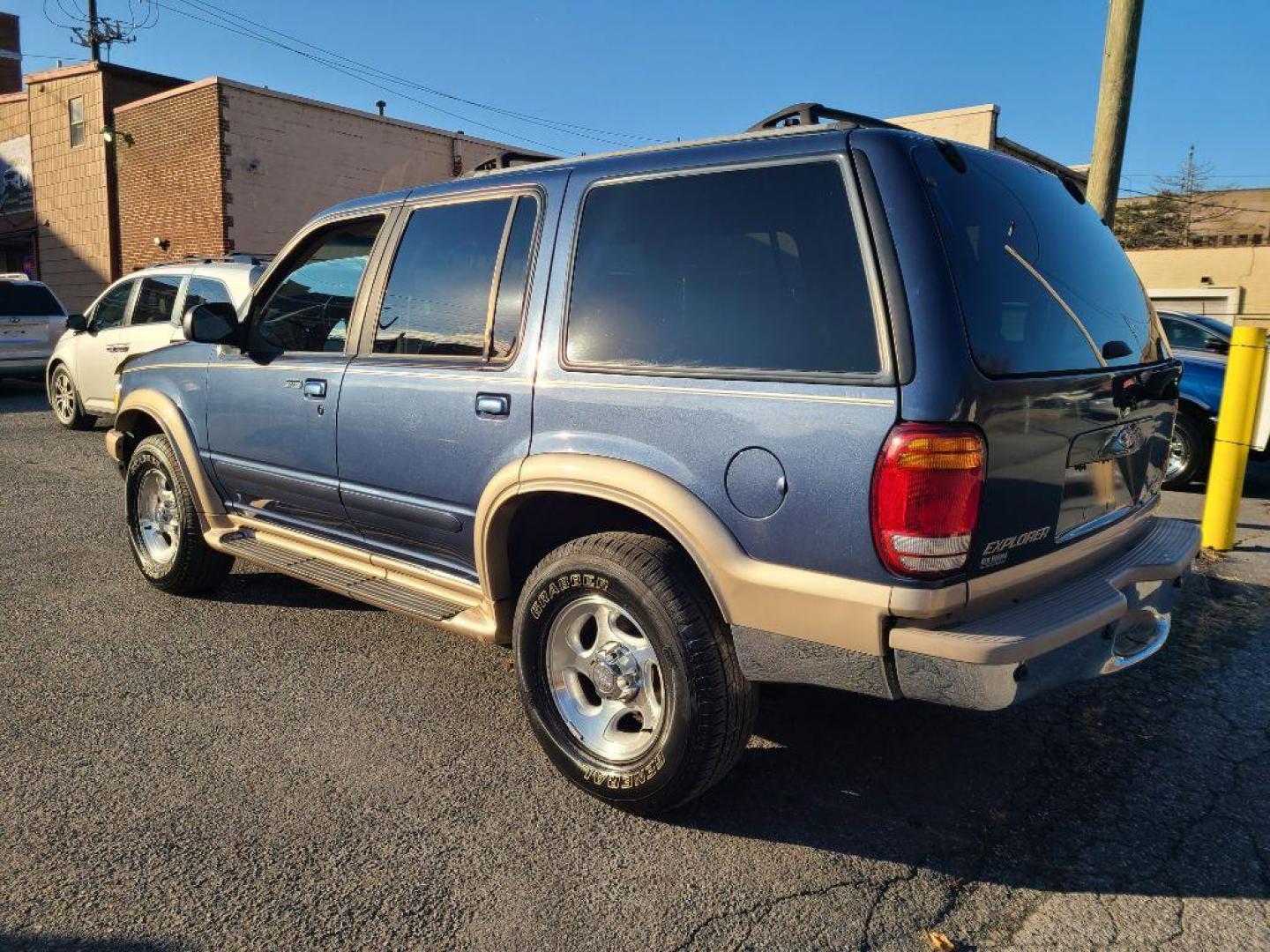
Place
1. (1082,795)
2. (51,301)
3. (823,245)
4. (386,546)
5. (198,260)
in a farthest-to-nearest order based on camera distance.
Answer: (51,301) < (198,260) < (386,546) < (1082,795) < (823,245)

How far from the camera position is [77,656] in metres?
4.13

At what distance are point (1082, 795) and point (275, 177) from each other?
70.0ft

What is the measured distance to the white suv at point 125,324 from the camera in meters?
8.87

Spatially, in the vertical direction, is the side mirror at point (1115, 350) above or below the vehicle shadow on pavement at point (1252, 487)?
above

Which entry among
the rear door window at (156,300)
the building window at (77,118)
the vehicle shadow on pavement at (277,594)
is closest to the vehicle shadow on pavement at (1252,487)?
the vehicle shadow on pavement at (277,594)

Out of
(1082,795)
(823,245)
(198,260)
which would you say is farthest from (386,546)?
(198,260)

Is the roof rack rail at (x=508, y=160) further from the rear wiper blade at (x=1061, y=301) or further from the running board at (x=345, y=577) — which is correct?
the rear wiper blade at (x=1061, y=301)

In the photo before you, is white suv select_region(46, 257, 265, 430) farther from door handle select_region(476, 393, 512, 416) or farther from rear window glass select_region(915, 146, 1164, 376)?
rear window glass select_region(915, 146, 1164, 376)

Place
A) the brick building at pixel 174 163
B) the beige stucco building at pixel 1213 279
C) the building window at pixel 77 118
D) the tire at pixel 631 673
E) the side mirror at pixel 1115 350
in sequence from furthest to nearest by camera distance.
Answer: the building window at pixel 77 118 → the beige stucco building at pixel 1213 279 → the brick building at pixel 174 163 → the side mirror at pixel 1115 350 → the tire at pixel 631 673

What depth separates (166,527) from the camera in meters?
5.03

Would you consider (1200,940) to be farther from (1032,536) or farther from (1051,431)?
(1051,431)

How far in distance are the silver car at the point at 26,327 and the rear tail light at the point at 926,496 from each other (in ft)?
49.2

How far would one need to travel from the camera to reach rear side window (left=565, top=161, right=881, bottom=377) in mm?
2518

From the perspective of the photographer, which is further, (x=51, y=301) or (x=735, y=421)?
(x=51, y=301)
